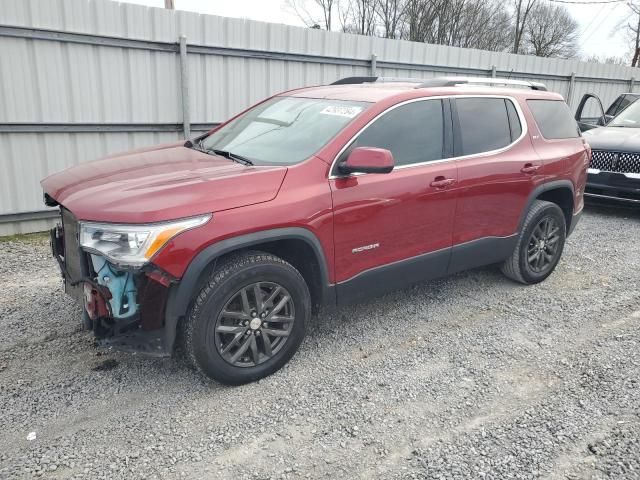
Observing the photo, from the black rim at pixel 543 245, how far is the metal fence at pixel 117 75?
453cm

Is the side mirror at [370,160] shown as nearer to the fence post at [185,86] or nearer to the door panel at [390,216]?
the door panel at [390,216]

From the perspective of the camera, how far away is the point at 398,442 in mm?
2734

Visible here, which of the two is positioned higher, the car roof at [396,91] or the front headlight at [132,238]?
the car roof at [396,91]

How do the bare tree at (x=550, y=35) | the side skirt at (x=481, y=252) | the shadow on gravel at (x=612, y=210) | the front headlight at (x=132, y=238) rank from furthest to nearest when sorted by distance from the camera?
the bare tree at (x=550, y=35) < the shadow on gravel at (x=612, y=210) < the side skirt at (x=481, y=252) < the front headlight at (x=132, y=238)

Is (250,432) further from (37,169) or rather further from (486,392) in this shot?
(37,169)

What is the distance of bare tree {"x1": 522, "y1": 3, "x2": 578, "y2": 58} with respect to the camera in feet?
130

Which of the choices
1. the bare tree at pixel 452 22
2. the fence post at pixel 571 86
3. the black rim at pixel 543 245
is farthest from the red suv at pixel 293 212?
the bare tree at pixel 452 22

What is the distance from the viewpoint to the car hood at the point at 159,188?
276cm

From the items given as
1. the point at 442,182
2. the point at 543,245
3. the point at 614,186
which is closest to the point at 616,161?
the point at 614,186

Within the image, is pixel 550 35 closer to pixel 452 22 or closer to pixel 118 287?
pixel 452 22

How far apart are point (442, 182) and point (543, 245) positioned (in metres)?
1.68

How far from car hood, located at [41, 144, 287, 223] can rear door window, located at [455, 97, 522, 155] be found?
1710mm

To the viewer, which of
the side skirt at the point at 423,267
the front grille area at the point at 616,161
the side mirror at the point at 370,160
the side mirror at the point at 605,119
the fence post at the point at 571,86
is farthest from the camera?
the fence post at the point at 571,86

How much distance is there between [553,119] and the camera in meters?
4.94
